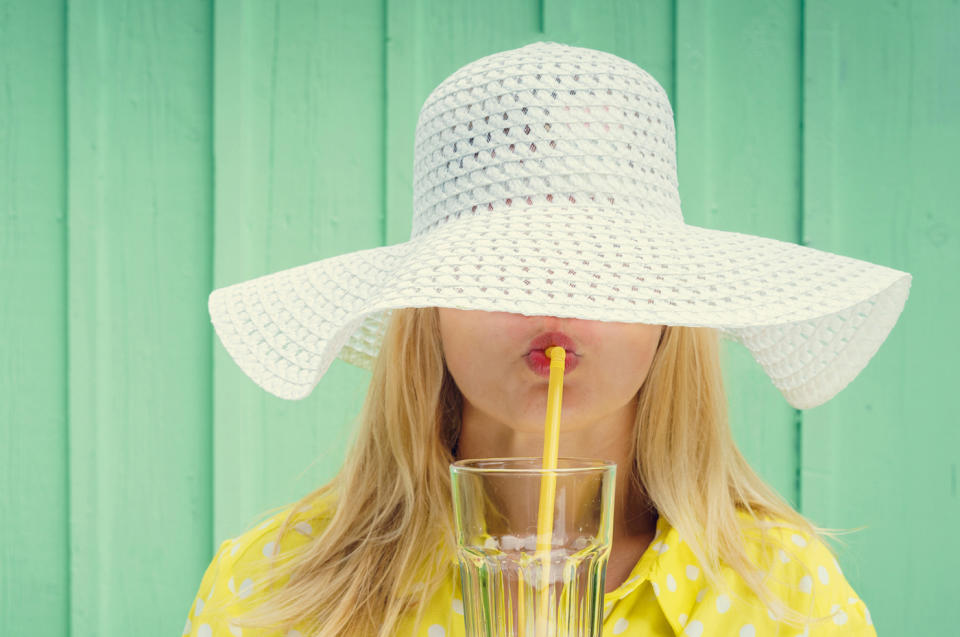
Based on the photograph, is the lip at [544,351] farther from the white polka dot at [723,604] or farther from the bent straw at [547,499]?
the white polka dot at [723,604]

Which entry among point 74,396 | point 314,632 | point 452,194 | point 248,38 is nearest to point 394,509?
point 314,632

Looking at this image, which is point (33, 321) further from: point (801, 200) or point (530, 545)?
point (801, 200)

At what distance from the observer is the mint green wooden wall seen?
4.30 feet

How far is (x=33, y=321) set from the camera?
1371 millimetres

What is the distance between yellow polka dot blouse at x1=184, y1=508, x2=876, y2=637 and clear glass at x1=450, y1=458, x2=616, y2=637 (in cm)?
26

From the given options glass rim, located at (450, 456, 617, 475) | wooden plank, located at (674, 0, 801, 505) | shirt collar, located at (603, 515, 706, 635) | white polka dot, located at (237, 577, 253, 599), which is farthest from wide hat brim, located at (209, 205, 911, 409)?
wooden plank, located at (674, 0, 801, 505)

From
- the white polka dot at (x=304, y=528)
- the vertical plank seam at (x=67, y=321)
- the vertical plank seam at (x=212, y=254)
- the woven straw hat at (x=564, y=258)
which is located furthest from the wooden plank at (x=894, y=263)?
the vertical plank seam at (x=67, y=321)

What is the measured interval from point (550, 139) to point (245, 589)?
0.66 meters

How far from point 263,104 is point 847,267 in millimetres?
1040

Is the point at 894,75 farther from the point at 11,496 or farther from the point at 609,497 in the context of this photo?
the point at 11,496

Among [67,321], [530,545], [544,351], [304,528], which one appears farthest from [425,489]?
[67,321]

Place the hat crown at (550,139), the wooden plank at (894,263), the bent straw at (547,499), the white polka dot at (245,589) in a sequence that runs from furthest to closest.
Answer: the wooden plank at (894,263) → the white polka dot at (245,589) → the hat crown at (550,139) → the bent straw at (547,499)

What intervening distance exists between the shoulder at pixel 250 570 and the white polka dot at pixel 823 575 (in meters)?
0.61

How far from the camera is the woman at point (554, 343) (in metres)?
0.61
